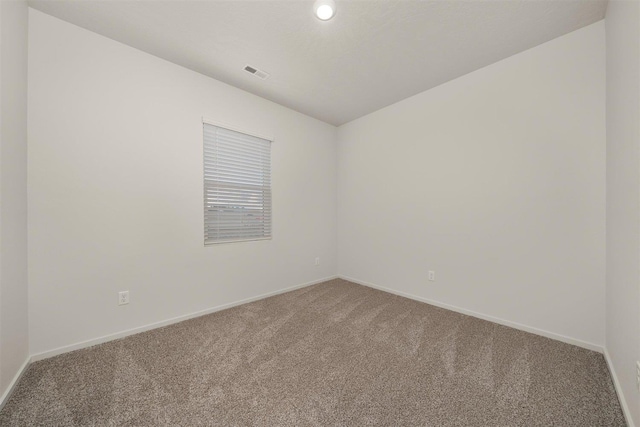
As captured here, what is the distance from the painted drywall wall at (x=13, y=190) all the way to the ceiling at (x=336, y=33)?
424 millimetres

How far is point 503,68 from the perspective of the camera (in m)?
2.25

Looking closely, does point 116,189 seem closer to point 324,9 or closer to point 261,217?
point 261,217

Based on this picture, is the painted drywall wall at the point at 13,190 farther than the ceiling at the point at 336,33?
No

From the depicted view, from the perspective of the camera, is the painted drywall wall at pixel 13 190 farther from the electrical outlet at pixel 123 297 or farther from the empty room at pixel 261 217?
the electrical outlet at pixel 123 297

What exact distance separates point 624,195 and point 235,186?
3.12 m

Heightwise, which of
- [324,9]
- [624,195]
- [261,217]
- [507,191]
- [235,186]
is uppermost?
[324,9]

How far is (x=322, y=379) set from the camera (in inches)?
60.2

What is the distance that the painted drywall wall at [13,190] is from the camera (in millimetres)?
1348

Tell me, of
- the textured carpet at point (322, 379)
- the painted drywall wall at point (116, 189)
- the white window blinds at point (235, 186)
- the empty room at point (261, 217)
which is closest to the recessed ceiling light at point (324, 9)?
the empty room at point (261, 217)

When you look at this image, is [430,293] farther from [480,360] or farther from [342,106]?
[342,106]

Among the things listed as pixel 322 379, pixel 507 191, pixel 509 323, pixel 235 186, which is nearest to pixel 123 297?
pixel 235 186

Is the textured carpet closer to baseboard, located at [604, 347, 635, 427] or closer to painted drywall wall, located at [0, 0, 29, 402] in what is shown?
baseboard, located at [604, 347, 635, 427]

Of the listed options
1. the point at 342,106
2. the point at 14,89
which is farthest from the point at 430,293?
the point at 14,89

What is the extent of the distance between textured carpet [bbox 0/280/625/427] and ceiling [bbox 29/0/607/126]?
2526mm
